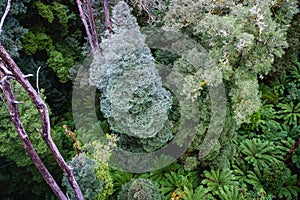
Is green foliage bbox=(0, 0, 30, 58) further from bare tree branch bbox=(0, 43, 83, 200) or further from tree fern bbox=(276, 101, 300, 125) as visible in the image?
tree fern bbox=(276, 101, 300, 125)

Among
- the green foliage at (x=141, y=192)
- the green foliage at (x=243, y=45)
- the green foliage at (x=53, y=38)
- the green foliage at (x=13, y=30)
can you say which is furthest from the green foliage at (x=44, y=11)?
the green foliage at (x=141, y=192)

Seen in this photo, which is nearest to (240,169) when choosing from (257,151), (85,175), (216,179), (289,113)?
(257,151)

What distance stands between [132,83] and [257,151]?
288 centimetres

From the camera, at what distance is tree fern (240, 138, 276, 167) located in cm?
512

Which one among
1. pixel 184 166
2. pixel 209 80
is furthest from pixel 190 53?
pixel 184 166

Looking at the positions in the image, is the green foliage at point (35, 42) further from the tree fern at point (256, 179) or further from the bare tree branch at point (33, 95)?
the tree fern at point (256, 179)

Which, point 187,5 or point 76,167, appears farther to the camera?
point 187,5

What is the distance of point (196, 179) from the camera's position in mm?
4609

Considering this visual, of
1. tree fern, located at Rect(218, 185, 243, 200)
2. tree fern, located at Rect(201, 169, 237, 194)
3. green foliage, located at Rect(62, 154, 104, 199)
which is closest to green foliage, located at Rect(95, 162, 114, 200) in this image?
green foliage, located at Rect(62, 154, 104, 199)

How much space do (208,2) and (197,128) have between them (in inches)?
64.2

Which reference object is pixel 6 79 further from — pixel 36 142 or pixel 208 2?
pixel 208 2

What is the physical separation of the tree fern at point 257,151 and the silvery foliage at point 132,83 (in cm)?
203

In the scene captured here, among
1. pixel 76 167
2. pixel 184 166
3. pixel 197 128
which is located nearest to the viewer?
pixel 76 167

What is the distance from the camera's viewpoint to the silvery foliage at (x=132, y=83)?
3691 millimetres
